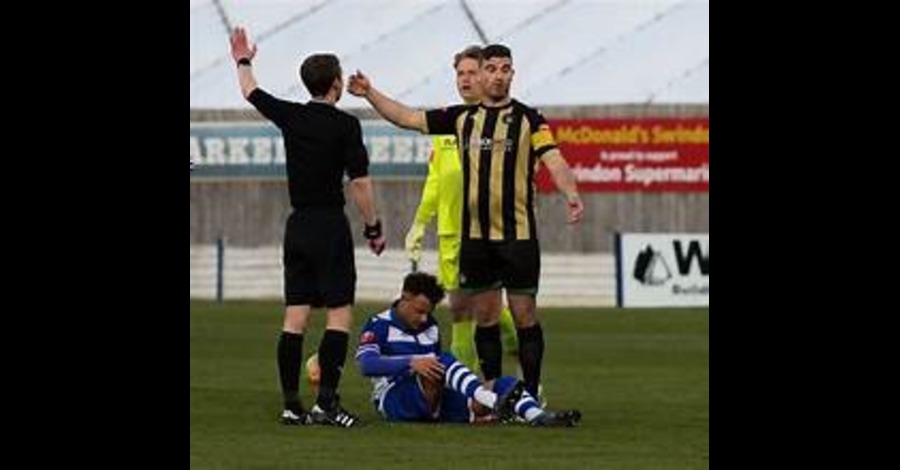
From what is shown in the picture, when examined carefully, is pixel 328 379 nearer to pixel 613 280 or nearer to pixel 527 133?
pixel 527 133

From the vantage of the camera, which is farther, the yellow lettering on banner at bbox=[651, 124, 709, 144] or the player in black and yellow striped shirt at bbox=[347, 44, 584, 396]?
the yellow lettering on banner at bbox=[651, 124, 709, 144]

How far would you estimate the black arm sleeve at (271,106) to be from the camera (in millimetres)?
14031

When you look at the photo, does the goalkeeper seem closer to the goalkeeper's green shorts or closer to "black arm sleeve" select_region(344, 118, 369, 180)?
the goalkeeper's green shorts

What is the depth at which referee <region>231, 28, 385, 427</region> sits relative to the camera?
14.2 metres

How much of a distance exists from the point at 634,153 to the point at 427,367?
88.9 feet

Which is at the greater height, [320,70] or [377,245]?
[320,70]

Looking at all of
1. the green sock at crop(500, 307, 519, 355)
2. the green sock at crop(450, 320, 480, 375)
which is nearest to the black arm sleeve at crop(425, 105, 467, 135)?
the green sock at crop(450, 320, 480, 375)

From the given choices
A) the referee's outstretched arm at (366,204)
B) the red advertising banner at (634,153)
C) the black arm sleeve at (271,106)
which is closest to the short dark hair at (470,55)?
the referee's outstretched arm at (366,204)

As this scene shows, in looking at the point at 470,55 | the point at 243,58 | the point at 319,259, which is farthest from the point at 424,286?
the point at 243,58

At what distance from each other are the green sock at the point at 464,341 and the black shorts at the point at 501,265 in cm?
109

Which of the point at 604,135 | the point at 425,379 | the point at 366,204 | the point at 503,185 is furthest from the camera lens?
the point at 604,135

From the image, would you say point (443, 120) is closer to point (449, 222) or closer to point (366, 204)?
point (366, 204)

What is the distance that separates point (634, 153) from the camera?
4122cm
